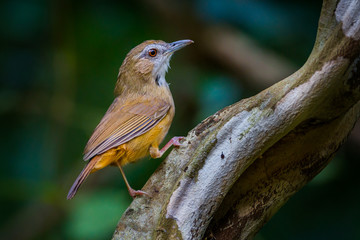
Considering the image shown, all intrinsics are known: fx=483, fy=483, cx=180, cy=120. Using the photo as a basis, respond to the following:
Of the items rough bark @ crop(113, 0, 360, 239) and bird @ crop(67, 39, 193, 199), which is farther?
bird @ crop(67, 39, 193, 199)

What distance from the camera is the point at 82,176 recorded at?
373cm

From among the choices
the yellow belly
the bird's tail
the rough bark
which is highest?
the rough bark

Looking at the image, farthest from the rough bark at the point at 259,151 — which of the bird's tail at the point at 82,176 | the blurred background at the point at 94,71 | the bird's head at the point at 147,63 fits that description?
the blurred background at the point at 94,71

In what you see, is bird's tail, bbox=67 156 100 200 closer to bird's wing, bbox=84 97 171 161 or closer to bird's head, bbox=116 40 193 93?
bird's wing, bbox=84 97 171 161

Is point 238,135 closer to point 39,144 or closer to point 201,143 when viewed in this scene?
point 201,143

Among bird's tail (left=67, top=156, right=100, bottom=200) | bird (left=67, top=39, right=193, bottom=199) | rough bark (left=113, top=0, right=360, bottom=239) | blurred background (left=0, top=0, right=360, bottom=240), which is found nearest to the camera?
rough bark (left=113, top=0, right=360, bottom=239)

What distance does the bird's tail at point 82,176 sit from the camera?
362 cm

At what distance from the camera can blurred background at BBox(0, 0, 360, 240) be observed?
5.60 meters

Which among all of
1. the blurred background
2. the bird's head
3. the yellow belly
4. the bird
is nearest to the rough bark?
the bird

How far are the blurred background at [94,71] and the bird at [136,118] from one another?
80cm

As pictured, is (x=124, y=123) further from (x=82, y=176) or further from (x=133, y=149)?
(x=82, y=176)

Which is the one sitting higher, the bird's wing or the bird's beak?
the bird's beak

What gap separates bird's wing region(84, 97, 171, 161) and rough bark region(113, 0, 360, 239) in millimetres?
814

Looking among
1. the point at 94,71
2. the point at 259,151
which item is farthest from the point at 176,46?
the point at 94,71
